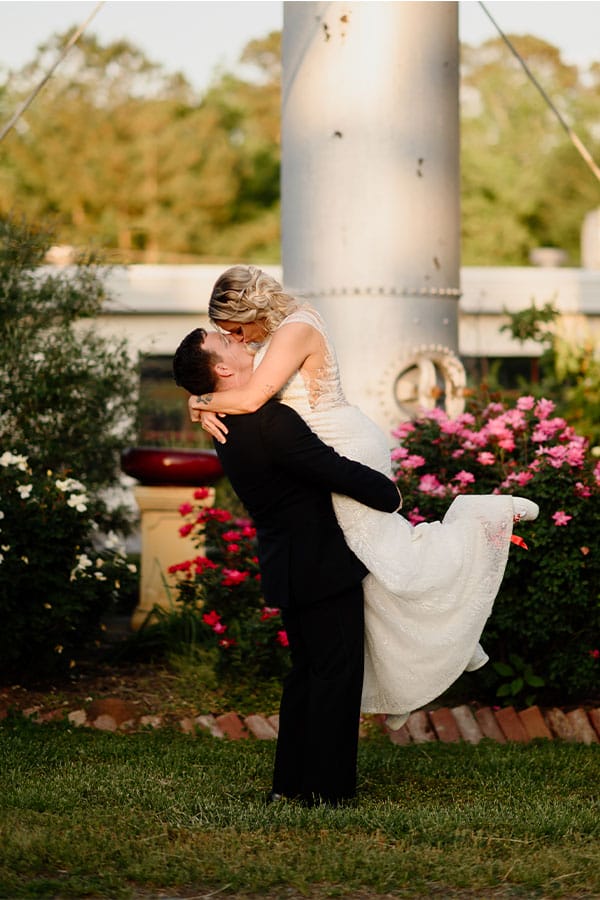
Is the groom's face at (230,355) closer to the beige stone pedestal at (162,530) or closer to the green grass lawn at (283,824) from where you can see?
the green grass lawn at (283,824)

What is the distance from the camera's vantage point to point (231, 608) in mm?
5949

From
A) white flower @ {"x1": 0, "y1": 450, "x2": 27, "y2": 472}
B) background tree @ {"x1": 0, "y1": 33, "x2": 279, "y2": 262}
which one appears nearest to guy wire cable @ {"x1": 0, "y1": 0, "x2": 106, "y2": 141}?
white flower @ {"x1": 0, "y1": 450, "x2": 27, "y2": 472}

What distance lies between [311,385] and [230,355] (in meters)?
0.28

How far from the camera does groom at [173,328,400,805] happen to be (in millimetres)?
3855

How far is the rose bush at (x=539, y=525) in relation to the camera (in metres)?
5.30

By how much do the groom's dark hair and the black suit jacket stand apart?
140 millimetres

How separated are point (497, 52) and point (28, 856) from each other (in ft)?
126

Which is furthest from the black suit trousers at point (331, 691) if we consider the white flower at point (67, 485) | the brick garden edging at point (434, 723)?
the white flower at point (67, 485)

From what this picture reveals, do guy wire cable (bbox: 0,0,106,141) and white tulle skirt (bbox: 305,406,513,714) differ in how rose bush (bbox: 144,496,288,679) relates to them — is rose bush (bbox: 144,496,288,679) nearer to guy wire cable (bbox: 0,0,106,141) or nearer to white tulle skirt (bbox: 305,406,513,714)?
white tulle skirt (bbox: 305,406,513,714)

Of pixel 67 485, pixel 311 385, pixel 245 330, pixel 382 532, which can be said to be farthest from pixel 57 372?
pixel 382 532

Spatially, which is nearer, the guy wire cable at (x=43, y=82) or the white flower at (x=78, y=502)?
the white flower at (x=78, y=502)

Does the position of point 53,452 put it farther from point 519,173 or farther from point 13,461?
point 519,173

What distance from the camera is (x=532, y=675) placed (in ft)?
17.9

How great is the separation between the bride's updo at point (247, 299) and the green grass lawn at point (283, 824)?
5.14ft
